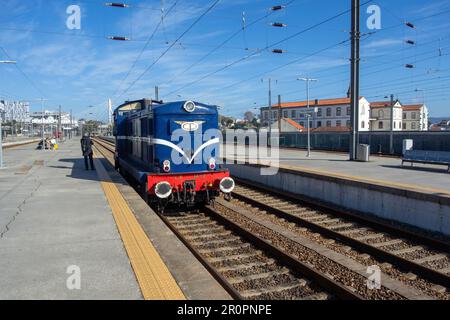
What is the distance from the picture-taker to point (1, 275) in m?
4.76

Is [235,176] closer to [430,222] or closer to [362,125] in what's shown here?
[430,222]

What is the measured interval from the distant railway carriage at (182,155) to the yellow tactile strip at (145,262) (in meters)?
1.75

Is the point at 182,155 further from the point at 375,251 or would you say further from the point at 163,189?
the point at 375,251

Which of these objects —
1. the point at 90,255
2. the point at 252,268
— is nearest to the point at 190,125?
the point at 252,268

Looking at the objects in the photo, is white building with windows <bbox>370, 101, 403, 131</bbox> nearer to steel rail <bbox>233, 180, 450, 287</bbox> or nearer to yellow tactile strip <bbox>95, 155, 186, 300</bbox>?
steel rail <bbox>233, 180, 450, 287</bbox>

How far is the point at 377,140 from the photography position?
28828 mm

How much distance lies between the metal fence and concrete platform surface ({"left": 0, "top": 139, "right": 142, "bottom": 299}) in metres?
21.7

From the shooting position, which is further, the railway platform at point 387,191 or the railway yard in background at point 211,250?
the railway platform at point 387,191

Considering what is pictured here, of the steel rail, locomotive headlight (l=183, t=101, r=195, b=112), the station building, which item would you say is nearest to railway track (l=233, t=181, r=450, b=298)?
the steel rail

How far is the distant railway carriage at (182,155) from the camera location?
396 inches

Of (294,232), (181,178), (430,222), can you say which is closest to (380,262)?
(294,232)

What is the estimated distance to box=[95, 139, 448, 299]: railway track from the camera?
5.64m

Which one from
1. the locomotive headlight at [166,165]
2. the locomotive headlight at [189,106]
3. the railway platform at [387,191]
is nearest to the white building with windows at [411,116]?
the railway platform at [387,191]

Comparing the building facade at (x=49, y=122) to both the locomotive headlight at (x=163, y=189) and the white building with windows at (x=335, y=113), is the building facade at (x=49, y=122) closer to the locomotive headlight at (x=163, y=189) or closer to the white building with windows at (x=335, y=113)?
the white building with windows at (x=335, y=113)
